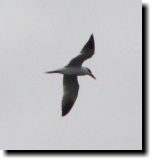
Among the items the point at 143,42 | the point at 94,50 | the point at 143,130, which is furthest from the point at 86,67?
the point at 143,130

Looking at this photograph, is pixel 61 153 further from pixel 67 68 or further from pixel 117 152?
pixel 67 68

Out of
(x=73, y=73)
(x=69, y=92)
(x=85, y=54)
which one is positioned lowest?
(x=69, y=92)

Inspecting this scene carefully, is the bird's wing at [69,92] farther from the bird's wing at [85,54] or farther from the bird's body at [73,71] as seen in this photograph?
the bird's wing at [85,54]

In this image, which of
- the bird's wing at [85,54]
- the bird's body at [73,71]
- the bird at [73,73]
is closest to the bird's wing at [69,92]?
the bird at [73,73]

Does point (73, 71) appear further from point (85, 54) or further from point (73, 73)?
point (85, 54)

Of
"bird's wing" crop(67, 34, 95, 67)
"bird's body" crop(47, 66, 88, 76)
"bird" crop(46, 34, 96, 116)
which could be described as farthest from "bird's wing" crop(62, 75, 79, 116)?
"bird's wing" crop(67, 34, 95, 67)

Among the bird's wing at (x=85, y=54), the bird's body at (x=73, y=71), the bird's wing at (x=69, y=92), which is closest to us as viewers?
the bird's body at (x=73, y=71)

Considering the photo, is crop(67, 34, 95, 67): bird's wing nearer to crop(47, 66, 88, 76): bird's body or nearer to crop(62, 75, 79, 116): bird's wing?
crop(47, 66, 88, 76): bird's body

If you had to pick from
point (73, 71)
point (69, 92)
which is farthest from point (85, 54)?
point (69, 92)
